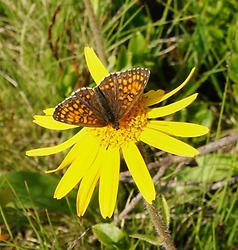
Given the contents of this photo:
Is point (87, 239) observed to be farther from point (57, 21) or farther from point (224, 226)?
point (57, 21)

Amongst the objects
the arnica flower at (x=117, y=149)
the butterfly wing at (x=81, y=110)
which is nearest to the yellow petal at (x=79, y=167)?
the arnica flower at (x=117, y=149)

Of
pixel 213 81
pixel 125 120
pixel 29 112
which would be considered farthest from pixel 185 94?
pixel 125 120

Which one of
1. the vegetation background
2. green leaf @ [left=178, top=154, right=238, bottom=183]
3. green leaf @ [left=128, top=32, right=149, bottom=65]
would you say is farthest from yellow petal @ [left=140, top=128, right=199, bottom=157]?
green leaf @ [left=128, top=32, right=149, bottom=65]

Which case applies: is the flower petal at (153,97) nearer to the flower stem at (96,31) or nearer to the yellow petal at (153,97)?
the yellow petal at (153,97)

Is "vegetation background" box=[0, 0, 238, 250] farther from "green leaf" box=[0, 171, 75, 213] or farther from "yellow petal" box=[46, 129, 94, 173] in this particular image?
"yellow petal" box=[46, 129, 94, 173]

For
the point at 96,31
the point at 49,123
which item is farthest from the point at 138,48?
the point at 49,123
